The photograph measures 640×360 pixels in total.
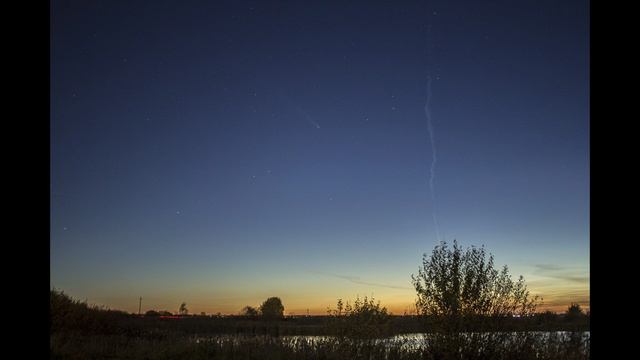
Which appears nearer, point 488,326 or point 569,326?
point 488,326
